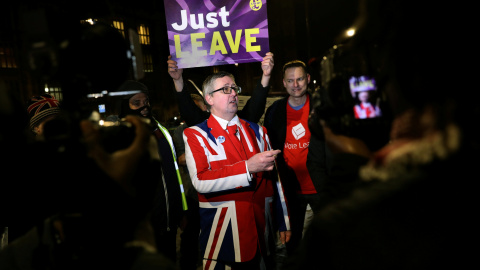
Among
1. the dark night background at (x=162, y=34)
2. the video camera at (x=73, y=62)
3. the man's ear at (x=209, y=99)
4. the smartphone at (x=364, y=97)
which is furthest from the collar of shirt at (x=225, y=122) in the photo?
the smartphone at (x=364, y=97)

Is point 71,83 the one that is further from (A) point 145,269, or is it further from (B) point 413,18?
(B) point 413,18

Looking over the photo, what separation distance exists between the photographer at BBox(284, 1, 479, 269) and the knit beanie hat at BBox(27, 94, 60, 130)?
2.66 m

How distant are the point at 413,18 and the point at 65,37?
2.94 ft

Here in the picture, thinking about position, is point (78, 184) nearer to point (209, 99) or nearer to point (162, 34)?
point (209, 99)

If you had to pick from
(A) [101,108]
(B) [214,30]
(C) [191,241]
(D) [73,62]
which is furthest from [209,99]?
(C) [191,241]

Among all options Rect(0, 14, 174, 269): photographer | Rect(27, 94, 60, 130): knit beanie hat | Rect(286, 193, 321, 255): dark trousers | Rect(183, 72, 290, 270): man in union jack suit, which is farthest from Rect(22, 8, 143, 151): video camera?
Rect(286, 193, 321, 255): dark trousers

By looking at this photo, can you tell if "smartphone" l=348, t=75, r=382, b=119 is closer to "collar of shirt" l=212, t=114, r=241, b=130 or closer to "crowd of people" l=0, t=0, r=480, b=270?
"crowd of people" l=0, t=0, r=480, b=270

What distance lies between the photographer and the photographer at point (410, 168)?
624 mm

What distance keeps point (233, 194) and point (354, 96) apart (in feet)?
5.54

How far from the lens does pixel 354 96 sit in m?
0.82

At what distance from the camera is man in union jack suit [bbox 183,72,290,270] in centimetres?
227

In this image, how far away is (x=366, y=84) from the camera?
0.79 metres

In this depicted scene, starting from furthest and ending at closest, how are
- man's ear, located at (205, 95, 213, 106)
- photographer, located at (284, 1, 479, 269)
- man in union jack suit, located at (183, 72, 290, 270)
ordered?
man's ear, located at (205, 95, 213, 106) → man in union jack suit, located at (183, 72, 290, 270) → photographer, located at (284, 1, 479, 269)

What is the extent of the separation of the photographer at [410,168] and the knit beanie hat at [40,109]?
2.66 meters
